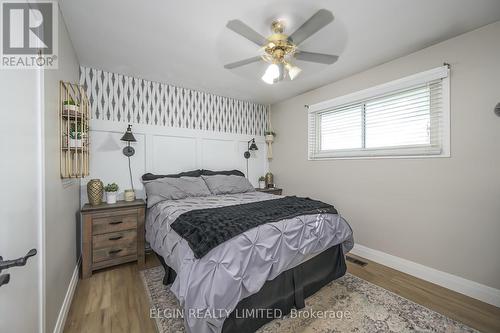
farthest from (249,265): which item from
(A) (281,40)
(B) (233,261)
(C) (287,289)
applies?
(A) (281,40)

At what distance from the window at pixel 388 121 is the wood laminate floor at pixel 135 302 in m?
1.39

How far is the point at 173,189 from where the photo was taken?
2.80 m

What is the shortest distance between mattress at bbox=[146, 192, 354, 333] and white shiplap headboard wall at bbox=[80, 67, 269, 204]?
1430 millimetres

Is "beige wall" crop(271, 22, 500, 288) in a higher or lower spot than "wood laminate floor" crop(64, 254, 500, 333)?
higher

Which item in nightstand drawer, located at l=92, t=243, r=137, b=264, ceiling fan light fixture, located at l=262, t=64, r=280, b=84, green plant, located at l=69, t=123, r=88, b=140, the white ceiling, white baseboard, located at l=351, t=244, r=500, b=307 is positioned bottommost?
white baseboard, located at l=351, t=244, r=500, b=307

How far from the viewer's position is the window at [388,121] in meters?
2.27

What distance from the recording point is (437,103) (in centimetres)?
228

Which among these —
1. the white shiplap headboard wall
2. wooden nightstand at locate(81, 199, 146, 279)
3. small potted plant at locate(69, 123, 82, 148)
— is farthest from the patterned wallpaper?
wooden nightstand at locate(81, 199, 146, 279)

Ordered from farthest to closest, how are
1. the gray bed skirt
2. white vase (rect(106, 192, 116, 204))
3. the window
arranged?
white vase (rect(106, 192, 116, 204)) < the window < the gray bed skirt

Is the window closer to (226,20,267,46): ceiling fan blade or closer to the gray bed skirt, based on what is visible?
the gray bed skirt

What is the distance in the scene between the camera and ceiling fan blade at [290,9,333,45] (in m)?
1.61

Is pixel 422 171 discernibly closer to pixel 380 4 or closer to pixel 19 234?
pixel 380 4

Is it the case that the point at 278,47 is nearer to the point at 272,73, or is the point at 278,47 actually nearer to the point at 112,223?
the point at 272,73

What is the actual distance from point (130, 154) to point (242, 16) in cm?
229
